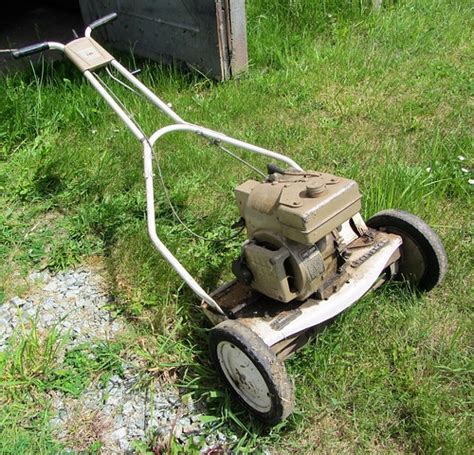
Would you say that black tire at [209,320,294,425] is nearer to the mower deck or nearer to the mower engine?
the mower deck

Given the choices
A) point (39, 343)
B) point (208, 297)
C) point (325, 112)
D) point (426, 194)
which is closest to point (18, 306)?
point (39, 343)

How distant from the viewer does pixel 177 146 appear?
3.86 meters

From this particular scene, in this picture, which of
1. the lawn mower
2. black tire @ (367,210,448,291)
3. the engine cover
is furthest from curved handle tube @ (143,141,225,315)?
black tire @ (367,210,448,291)

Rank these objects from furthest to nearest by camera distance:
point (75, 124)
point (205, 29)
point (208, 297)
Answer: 1. point (205, 29)
2. point (75, 124)
3. point (208, 297)

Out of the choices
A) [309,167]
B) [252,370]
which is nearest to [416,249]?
[252,370]

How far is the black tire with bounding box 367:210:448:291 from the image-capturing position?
97.3 inches

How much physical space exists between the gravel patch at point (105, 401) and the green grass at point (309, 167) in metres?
0.09

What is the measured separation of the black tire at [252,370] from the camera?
2027 millimetres

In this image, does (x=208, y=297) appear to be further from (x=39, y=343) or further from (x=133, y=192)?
(x=133, y=192)

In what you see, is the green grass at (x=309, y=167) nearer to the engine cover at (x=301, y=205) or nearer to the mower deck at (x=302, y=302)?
the mower deck at (x=302, y=302)

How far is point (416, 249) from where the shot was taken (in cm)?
253

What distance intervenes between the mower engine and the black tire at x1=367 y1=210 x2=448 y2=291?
0.28m

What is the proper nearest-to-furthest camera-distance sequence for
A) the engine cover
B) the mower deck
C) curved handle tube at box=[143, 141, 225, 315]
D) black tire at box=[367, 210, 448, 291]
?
the engine cover → the mower deck → curved handle tube at box=[143, 141, 225, 315] → black tire at box=[367, 210, 448, 291]

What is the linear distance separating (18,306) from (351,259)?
165 centimetres
